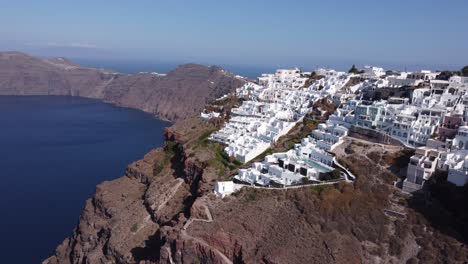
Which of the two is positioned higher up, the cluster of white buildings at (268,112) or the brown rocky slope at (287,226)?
the cluster of white buildings at (268,112)

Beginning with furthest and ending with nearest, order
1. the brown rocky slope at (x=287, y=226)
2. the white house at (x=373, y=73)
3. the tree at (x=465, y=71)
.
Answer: the white house at (x=373, y=73)
the tree at (x=465, y=71)
the brown rocky slope at (x=287, y=226)

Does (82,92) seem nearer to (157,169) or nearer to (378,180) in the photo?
(157,169)

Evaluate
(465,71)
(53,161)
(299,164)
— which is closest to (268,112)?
(299,164)

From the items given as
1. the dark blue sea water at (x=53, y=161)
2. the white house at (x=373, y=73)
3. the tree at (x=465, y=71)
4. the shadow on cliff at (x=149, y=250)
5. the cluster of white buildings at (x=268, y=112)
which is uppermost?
the tree at (x=465, y=71)

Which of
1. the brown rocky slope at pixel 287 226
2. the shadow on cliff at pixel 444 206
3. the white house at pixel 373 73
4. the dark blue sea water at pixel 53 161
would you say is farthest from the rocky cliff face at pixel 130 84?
the shadow on cliff at pixel 444 206

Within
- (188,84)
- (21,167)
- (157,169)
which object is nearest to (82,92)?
(188,84)

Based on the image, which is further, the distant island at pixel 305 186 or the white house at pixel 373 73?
the white house at pixel 373 73

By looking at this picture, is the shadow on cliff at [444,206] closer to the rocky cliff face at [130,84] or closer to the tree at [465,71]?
the tree at [465,71]

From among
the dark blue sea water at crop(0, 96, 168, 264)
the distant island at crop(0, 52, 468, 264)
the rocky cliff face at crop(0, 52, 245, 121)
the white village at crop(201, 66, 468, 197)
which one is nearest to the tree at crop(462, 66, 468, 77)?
the distant island at crop(0, 52, 468, 264)
